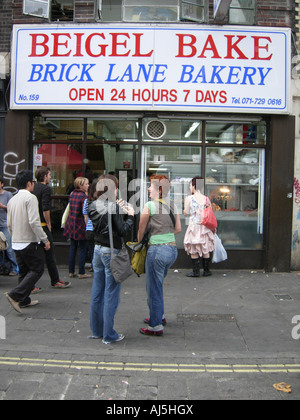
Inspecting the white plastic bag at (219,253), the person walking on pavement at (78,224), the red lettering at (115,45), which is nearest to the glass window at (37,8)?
the red lettering at (115,45)

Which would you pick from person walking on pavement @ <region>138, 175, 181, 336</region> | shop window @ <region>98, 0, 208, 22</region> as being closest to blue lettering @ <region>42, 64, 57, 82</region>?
shop window @ <region>98, 0, 208, 22</region>

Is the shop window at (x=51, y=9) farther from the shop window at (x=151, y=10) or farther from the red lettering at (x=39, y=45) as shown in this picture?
the shop window at (x=151, y=10)

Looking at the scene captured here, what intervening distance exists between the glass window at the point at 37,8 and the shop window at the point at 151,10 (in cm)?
109

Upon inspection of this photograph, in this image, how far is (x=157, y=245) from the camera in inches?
208

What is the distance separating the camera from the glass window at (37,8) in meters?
8.98

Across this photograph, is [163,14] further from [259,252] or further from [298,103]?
[259,252]

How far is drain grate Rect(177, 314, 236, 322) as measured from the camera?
6051 mm

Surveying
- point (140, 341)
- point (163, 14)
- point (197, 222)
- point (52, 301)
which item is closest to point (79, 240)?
point (52, 301)

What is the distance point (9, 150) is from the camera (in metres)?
9.02

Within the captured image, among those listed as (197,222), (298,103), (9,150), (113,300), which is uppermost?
(298,103)

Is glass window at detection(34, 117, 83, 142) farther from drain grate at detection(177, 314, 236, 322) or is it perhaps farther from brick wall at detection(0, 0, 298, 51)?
drain grate at detection(177, 314, 236, 322)

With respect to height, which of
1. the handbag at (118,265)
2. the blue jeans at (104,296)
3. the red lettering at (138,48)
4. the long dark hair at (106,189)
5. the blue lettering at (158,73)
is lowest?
the blue jeans at (104,296)

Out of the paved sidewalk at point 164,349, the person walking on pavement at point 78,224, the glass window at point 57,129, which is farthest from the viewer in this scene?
the glass window at point 57,129

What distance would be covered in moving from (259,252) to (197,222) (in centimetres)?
171
